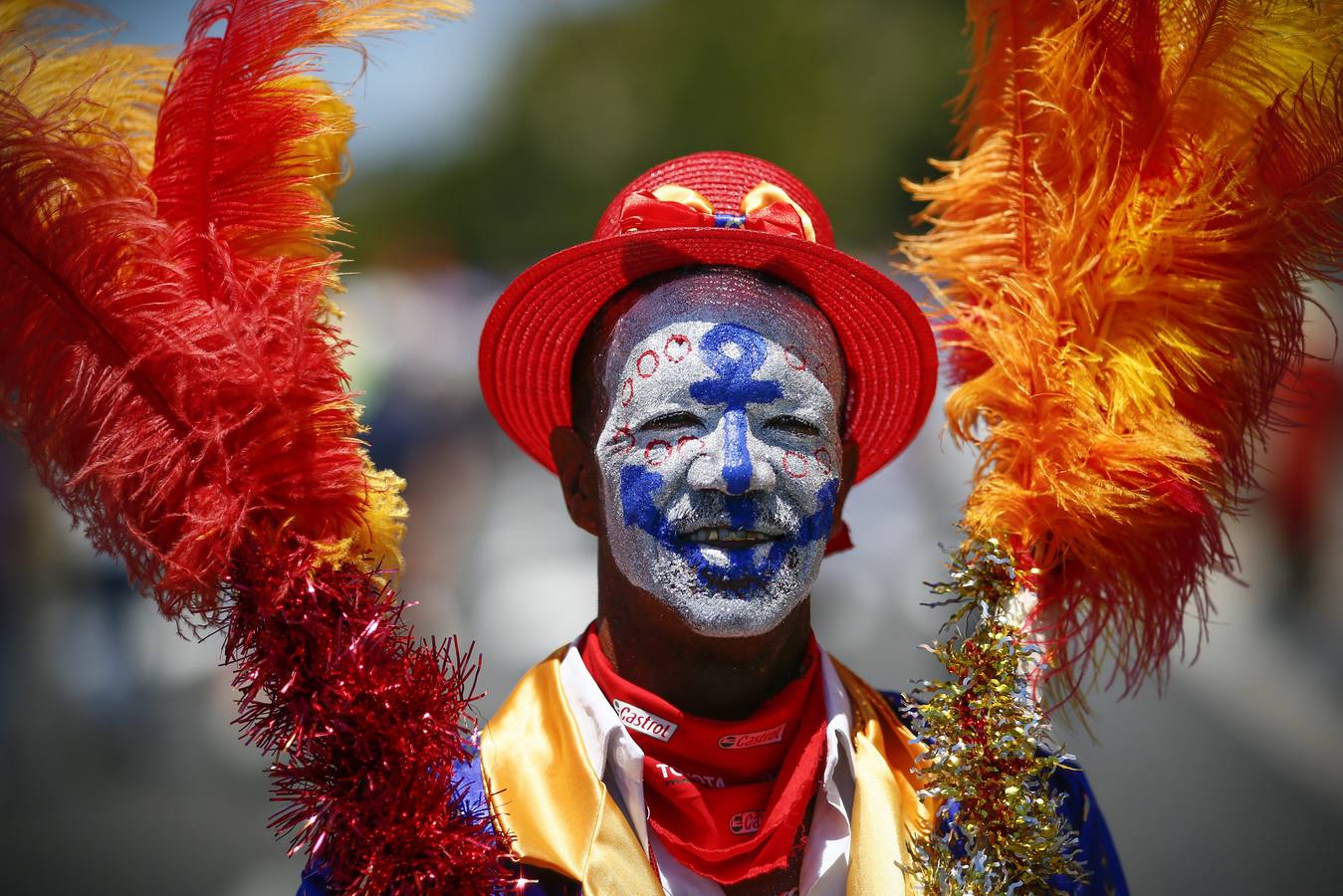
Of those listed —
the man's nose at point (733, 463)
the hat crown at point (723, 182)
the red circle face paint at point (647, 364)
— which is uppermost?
the hat crown at point (723, 182)

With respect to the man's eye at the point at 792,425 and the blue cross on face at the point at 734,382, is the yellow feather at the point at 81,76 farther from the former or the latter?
the man's eye at the point at 792,425

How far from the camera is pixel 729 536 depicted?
253cm

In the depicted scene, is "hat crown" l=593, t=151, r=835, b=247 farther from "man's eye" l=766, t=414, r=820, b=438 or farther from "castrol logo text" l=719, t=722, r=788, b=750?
"castrol logo text" l=719, t=722, r=788, b=750

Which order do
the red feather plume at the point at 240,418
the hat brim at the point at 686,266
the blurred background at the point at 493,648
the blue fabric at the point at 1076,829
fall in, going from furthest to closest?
the blurred background at the point at 493,648 → the hat brim at the point at 686,266 → the blue fabric at the point at 1076,829 → the red feather plume at the point at 240,418

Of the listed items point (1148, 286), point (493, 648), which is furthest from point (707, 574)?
point (493, 648)

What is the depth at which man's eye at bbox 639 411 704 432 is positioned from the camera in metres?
2.59

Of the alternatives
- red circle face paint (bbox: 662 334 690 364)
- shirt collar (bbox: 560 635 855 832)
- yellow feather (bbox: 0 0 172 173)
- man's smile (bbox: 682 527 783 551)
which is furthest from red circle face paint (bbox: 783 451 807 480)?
yellow feather (bbox: 0 0 172 173)

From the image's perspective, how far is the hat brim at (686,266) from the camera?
→ 2.68 m

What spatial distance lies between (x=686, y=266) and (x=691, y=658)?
2.61 ft

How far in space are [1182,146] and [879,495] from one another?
341 inches

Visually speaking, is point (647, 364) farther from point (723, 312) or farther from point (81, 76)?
point (81, 76)

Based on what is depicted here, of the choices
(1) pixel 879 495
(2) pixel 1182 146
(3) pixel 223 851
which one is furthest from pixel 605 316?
(1) pixel 879 495

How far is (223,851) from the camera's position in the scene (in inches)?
260

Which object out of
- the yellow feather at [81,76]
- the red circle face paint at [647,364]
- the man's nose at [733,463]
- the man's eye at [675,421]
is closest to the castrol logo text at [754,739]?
the man's nose at [733,463]
